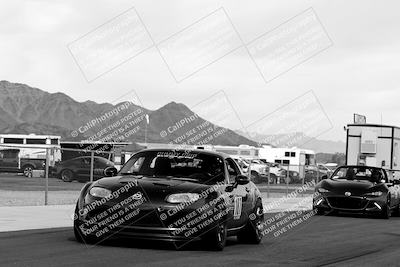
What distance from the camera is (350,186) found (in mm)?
19625

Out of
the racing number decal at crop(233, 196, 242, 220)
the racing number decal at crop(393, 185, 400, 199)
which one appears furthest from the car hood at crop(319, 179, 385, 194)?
the racing number decal at crop(233, 196, 242, 220)

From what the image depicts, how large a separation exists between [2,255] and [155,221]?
1.88 meters

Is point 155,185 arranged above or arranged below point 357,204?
above

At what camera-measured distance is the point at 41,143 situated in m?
56.9

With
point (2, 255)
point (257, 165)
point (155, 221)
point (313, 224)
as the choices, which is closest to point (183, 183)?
point (155, 221)

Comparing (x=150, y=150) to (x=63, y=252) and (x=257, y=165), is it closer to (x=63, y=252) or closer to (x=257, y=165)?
(x=63, y=252)

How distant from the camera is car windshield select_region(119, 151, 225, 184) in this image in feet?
35.9

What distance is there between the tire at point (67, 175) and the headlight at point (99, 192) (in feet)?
43.8

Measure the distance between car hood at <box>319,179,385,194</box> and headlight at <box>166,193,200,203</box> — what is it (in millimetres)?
10199

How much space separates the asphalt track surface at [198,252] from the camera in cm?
880

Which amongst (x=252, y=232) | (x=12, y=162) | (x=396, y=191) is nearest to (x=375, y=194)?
(x=396, y=191)

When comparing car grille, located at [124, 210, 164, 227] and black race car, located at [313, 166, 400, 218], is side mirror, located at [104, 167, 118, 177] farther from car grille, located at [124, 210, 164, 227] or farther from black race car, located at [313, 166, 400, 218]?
black race car, located at [313, 166, 400, 218]

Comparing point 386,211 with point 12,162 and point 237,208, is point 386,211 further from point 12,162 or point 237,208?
point 12,162

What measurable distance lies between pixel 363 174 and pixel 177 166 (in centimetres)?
1117
